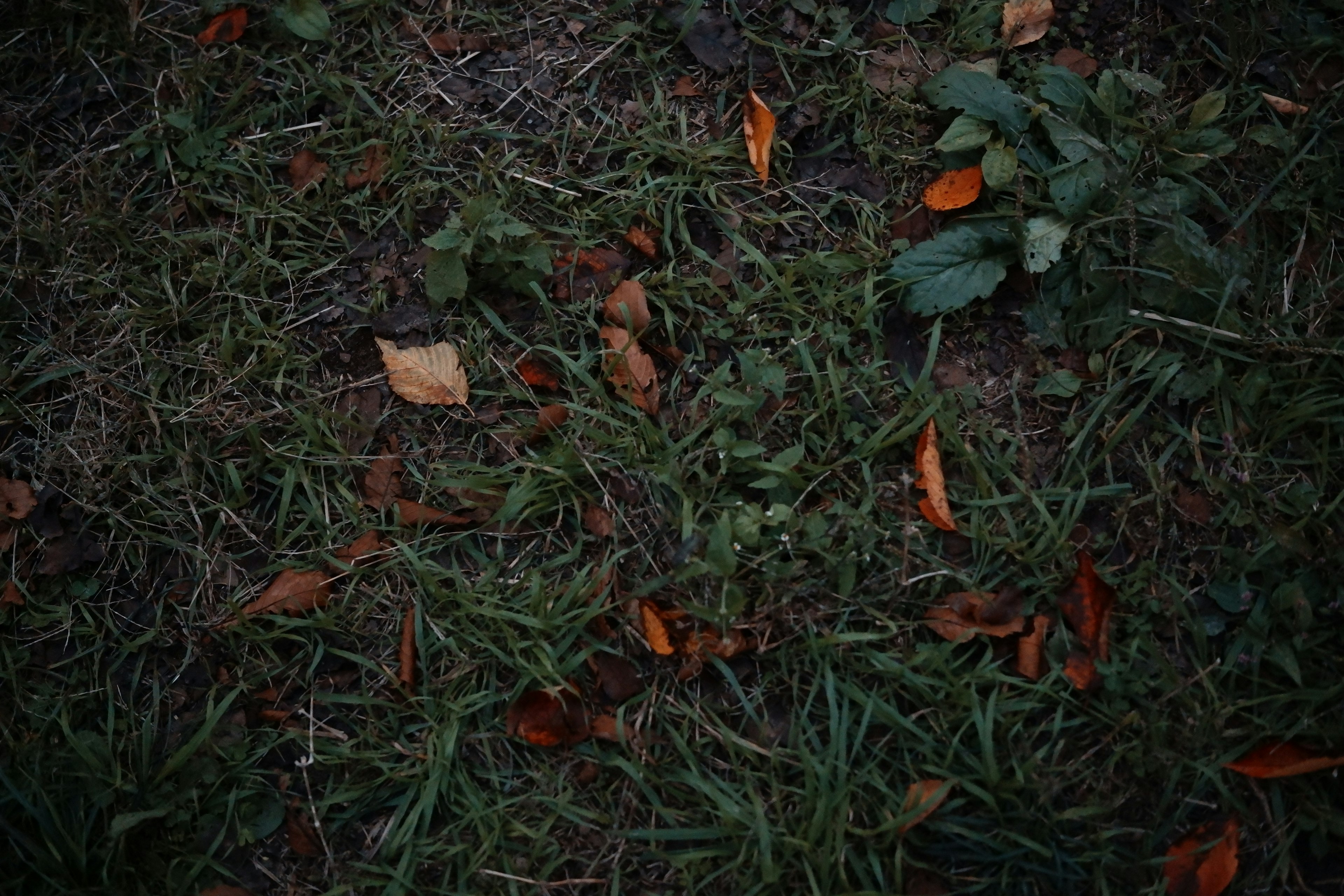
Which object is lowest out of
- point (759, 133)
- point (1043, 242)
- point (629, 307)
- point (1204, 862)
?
point (1204, 862)

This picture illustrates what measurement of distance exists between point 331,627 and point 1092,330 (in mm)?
1803

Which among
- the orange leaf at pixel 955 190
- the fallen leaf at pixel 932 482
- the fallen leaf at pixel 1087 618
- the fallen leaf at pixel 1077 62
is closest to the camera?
the fallen leaf at pixel 1087 618

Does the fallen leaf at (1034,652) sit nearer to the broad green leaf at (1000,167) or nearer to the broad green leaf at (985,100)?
the broad green leaf at (1000,167)

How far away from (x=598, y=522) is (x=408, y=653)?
0.48 metres

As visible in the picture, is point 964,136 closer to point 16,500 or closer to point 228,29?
point 228,29

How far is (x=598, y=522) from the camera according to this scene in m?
2.03

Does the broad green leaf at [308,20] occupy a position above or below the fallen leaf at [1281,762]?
above

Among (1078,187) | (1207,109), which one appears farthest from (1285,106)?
(1078,187)

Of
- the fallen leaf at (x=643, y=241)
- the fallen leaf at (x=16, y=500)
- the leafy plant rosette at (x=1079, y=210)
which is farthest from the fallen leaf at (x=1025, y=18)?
the fallen leaf at (x=16, y=500)

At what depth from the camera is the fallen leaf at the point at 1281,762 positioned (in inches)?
70.6

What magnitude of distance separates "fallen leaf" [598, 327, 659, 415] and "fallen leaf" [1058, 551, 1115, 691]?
37.8 inches

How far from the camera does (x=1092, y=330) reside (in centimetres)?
212

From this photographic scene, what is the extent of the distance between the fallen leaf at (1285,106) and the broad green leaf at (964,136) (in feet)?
2.33

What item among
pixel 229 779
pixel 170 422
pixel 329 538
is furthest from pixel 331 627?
pixel 170 422
